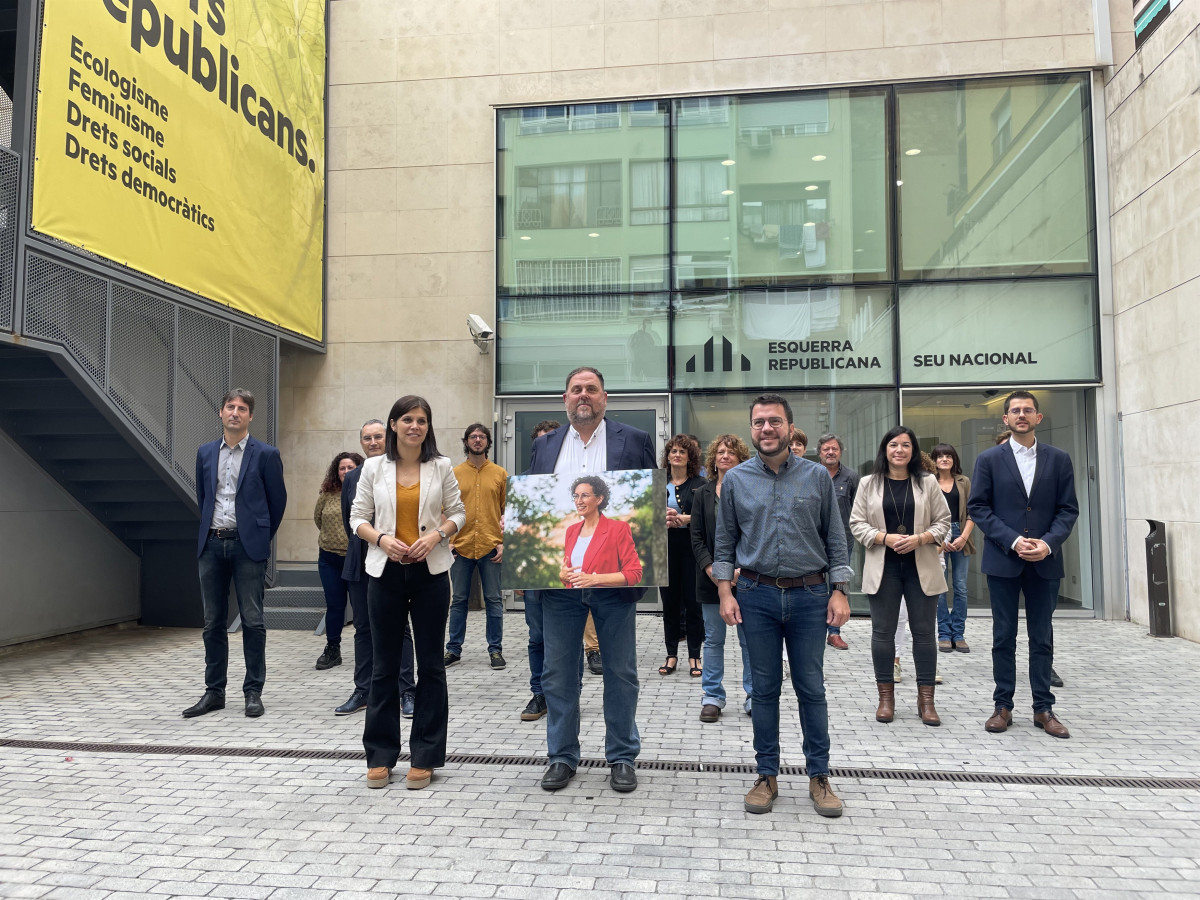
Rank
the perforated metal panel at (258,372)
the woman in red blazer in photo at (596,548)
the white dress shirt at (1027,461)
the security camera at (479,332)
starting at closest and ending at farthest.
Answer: the woman in red blazer in photo at (596,548)
the white dress shirt at (1027,461)
the perforated metal panel at (258,372)
the security camera at (479,332)

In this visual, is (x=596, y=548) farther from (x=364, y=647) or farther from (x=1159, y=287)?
(x=1159, y=287)

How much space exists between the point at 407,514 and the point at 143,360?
5.13 meters

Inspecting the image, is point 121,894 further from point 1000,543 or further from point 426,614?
point 1000,543

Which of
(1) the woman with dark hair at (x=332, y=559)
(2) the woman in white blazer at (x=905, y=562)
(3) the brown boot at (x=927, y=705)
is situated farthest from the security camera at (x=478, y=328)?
(3) the brown boot at (x=927, y=705)

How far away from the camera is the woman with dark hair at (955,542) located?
7.57 m

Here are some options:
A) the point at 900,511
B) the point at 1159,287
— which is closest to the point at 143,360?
the point at 900,511

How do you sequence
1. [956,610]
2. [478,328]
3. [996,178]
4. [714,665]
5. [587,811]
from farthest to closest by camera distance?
[478,328]
[996,178]
[956,610]
[714,665]
[587,811]

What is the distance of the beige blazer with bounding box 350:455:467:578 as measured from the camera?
4.30 meters

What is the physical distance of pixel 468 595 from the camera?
7340 millimetres

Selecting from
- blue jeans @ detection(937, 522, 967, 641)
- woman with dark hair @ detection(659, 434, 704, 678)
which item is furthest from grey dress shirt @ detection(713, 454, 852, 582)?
blue jeans @ detection(937, 522, 967, 641)

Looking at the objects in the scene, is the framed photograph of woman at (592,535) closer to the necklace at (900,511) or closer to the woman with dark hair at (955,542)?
the necklace at (900,511)

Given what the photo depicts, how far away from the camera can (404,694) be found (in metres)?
5.58

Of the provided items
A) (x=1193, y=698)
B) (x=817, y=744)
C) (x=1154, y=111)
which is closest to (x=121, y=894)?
(x=817, y=744)

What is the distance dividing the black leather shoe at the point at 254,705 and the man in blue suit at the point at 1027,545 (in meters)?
4.69
